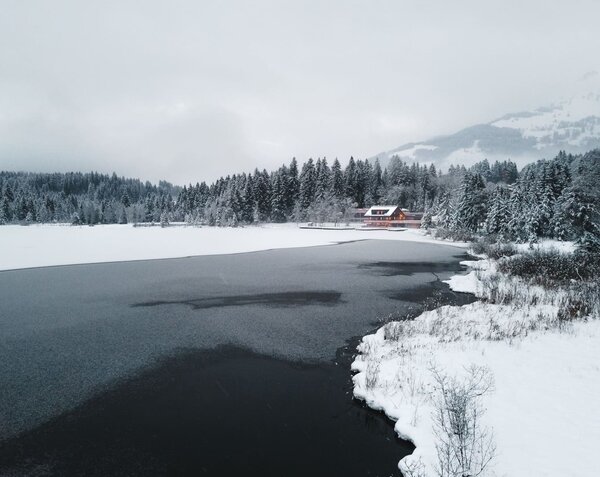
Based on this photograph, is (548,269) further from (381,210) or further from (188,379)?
(381,210)

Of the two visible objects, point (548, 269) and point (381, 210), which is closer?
point (548, 269)

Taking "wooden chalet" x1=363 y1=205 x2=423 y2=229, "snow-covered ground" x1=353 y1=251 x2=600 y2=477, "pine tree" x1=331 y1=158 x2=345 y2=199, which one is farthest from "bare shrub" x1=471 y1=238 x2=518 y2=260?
"pine tree" x1=331 y1=158 x2=345 y2=199

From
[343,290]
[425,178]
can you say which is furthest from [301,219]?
[343,290]

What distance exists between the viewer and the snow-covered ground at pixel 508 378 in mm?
6707

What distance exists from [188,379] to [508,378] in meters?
9.78

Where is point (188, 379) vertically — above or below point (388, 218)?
below

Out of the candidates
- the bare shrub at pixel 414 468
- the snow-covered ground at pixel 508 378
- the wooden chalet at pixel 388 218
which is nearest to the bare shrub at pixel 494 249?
the snow-covered ground at pixel 508 378

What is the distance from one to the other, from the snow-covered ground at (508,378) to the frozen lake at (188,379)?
82cm

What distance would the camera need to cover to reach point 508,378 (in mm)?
9695

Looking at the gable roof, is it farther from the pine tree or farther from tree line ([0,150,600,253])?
the pine tree

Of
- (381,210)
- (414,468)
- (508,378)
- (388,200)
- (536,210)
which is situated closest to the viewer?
(414,468)

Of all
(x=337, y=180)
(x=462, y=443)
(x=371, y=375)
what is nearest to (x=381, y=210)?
(x=337, y=180)

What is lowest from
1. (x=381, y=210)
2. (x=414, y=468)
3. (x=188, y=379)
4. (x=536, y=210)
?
(x=188, y=379)

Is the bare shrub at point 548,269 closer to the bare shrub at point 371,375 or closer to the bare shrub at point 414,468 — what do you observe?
the bare shrub at point 371,375
